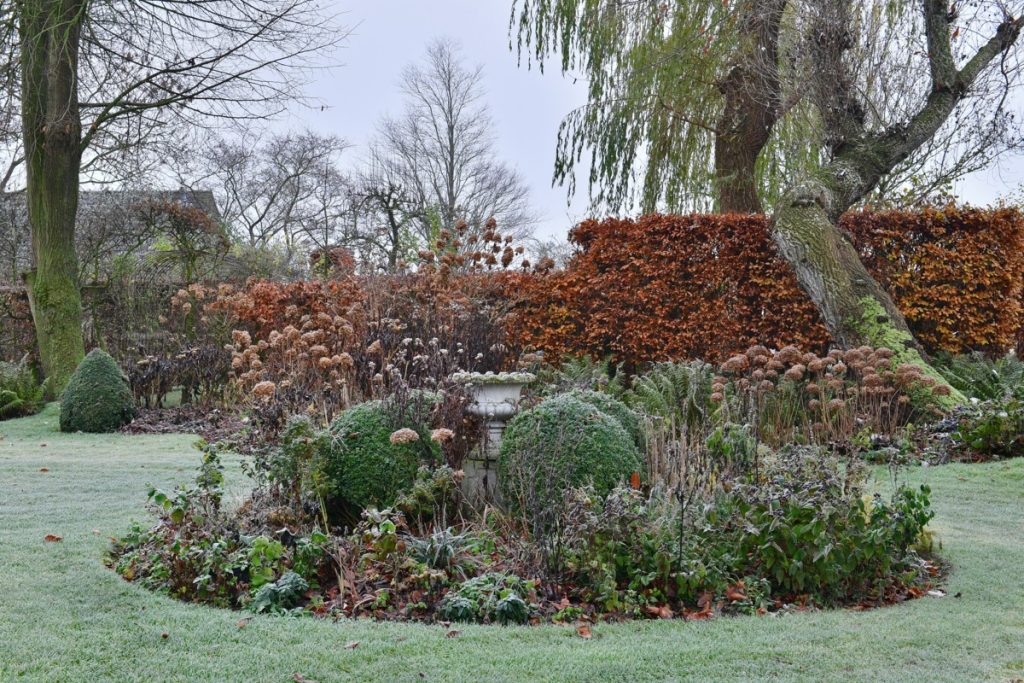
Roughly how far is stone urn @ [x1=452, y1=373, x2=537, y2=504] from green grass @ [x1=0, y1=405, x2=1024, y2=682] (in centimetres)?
165

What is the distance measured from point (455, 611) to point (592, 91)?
11.4 m

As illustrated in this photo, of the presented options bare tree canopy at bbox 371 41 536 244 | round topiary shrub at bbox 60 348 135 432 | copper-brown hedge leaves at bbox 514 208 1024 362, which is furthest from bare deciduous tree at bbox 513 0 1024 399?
bare tree canopy at bbox 371 41 536 244

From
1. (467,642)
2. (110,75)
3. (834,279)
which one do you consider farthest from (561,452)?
(110,75)

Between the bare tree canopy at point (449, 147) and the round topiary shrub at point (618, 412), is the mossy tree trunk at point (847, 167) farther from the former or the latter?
the bare tree canopy at point (449, 147)

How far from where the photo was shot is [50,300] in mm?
11195

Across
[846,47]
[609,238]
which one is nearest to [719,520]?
[609,238]

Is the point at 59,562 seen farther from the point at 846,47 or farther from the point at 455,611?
the point at 846,47

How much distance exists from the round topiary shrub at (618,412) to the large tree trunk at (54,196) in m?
8.93

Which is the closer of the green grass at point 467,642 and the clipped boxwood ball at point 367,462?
the green grass at point 467,642

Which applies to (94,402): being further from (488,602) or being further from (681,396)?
(488,602)

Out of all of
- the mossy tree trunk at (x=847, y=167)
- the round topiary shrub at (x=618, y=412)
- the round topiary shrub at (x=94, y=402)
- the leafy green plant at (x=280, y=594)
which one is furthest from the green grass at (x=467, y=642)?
the round topiary shrub at (x=94, y=402)

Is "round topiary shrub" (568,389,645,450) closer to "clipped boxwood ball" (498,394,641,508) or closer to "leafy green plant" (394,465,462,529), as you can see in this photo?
"clipped boxwood ball" (498,394,641,508)

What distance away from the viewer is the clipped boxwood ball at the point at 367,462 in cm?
433

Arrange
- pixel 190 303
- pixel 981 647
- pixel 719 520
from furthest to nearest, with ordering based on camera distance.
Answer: pixel 190 303 → pixel 719 520 → pixel 981 647
